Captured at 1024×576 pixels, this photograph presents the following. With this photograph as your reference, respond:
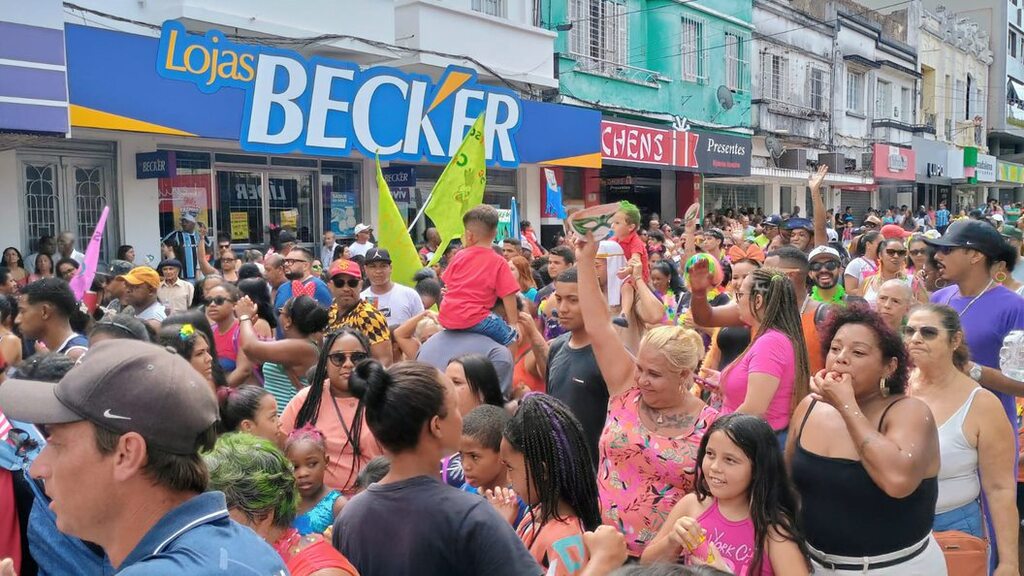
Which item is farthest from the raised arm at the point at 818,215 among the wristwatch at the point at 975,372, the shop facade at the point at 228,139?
the shop facade at the point at 228,139

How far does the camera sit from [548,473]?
291 cm

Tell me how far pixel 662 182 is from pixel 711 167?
2149 millimetres

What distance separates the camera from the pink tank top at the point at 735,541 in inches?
110

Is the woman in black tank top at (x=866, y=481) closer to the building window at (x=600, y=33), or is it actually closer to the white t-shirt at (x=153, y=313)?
the white t-shirt at (x=153, y=313)

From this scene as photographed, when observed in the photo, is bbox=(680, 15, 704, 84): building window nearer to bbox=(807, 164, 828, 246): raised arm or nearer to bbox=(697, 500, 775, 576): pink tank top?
bbox=(807, 164, 828, 246): raised arm

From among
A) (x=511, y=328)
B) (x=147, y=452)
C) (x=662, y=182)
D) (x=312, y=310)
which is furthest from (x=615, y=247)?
(x=662, y=182)

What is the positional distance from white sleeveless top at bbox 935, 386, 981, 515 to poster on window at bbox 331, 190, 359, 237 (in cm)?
1226

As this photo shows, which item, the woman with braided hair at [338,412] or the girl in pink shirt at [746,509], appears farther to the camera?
the woman with braided hair at [338,412]

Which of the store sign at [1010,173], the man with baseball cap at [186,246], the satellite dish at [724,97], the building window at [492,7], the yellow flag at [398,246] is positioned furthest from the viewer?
the store sign at [1010,173]

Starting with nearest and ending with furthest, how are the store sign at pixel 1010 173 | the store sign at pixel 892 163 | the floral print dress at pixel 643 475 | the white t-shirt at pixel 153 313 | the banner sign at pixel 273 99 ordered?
the floral print dress at pixel 643 475
the white t-shirt at pixel 153 313
the banner sign at pixel 273 99
the store sign at pixel 892 163
the store sign at pixel 1010 173

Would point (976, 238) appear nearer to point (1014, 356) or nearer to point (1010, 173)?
point (1014, 356)

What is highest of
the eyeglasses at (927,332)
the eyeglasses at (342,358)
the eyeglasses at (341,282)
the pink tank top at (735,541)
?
the eyeglasses at (341,282)

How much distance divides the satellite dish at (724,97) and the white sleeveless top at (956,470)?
21032 mm

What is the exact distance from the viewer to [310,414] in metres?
4.14
